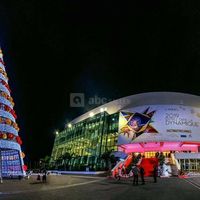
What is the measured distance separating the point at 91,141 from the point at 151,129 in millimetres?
23538

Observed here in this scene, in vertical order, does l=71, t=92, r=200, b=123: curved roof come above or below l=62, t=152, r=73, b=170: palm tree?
above

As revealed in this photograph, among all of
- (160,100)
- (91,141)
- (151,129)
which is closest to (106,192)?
(151,129)

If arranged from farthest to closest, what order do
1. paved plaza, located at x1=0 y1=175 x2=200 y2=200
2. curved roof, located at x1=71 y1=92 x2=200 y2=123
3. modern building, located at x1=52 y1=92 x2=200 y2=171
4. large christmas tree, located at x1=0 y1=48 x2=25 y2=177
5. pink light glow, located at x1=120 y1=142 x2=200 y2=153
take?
curved roof, located at x1=71 y1=92 x2=200 y2=123 → modern building, located at x1=52 y1=92 x2=200 y2=171 → pink light glow, located at x1=120 y1=142 x2=200 y2=153 → large christmas tree, located at x1=0 y1=48 x2=25 y2=177 → paved plaza, located at x1=0 y1=175 x2=200 y2=200

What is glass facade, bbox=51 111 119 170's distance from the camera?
95.6 metres

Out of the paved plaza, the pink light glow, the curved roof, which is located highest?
the curved roof

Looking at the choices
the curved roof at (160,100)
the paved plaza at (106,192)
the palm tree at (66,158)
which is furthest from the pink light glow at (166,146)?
the paved plaza at (106,192)

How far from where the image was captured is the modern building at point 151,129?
8544cm

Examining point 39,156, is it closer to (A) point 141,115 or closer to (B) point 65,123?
(B) point 65,123

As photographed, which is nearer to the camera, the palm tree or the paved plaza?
the paved plaza

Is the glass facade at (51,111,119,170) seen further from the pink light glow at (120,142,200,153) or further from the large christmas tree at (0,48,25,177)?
the large christmas tree at (0,48,25,177)

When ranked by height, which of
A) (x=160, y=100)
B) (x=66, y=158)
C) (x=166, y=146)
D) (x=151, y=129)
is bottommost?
(x=66, y=158)

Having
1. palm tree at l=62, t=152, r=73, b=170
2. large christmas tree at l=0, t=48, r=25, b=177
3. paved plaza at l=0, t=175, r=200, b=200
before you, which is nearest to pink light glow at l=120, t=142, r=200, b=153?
palm tree at l=62, t=152, r=73, b=170

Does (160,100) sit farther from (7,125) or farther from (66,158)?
(7,125)

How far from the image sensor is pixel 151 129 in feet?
287
